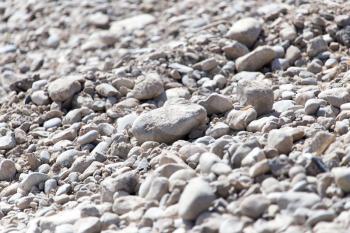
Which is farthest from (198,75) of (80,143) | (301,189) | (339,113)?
(301,189)

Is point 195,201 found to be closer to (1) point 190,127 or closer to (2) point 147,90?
(1) point 190,127

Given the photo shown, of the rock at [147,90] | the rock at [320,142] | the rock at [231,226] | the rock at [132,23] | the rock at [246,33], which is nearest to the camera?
the rock at [231,226]

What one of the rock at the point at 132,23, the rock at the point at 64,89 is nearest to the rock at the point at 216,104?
the rock at the point at 64,89

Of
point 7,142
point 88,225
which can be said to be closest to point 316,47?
point 7,142

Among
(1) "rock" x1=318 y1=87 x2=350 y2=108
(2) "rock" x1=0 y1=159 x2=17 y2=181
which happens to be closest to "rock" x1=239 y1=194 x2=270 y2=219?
(1) "rock" x1=318 y1=87 x2=350 y2=108

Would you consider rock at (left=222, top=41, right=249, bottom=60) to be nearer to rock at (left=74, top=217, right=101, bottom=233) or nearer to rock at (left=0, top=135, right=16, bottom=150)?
rock at (left=0, top=135, right=16, bottom=150)

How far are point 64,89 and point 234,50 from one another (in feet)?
4.60

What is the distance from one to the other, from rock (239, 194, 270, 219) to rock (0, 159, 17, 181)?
6.45 feet

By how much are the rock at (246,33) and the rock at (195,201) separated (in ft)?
9.56

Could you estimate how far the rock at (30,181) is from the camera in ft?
15.5

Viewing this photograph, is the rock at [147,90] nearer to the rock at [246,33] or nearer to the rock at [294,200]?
the rock at [246,33]

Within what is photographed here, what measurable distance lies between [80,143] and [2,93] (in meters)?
1.97

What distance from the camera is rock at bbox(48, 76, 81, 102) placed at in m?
5.71

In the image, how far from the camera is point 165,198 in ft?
12.6
